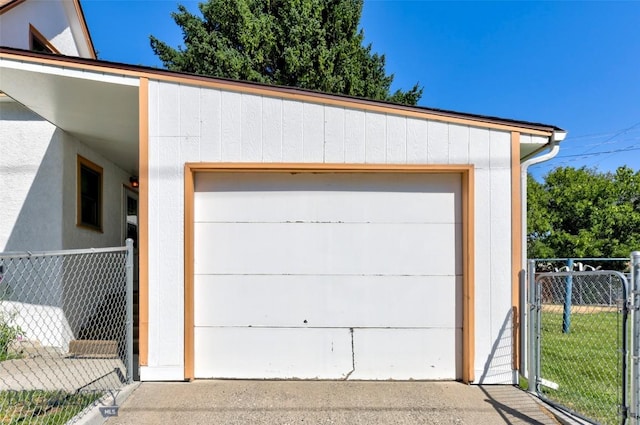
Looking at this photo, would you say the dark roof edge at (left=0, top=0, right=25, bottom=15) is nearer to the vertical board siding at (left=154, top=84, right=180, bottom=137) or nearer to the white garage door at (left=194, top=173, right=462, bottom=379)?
the vertical board siding at (left=154, top=84, right=180, bottom=137)

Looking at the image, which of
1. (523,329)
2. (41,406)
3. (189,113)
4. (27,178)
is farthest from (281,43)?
(41,406)

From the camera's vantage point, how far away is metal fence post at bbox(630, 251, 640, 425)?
270 cm

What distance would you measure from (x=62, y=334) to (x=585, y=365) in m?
6.93

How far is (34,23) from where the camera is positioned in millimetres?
7402

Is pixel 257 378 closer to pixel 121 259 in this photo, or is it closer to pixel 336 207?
pixel 336 207

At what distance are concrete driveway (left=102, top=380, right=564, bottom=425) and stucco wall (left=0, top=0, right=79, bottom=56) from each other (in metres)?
6.47

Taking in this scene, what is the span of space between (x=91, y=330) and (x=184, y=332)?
2.80 metres

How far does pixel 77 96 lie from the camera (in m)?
4.36

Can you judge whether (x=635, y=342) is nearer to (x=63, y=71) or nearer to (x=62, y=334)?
(x=63, y=71)

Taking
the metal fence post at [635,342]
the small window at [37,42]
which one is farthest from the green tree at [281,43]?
the metal fence post at [635,342]

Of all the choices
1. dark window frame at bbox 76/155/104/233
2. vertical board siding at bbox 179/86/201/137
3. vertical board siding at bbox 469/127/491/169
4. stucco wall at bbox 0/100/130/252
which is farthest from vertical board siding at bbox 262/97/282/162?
dark window frame at bbox 76/155/104/233

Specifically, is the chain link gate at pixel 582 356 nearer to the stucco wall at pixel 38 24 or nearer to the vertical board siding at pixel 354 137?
the vertical board siding at pixel 354 137

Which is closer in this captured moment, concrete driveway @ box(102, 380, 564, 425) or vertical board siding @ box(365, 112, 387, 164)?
concrete driveway @ box(102, 380, 564, 425)

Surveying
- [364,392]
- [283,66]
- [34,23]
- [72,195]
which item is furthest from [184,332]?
[283,66]
